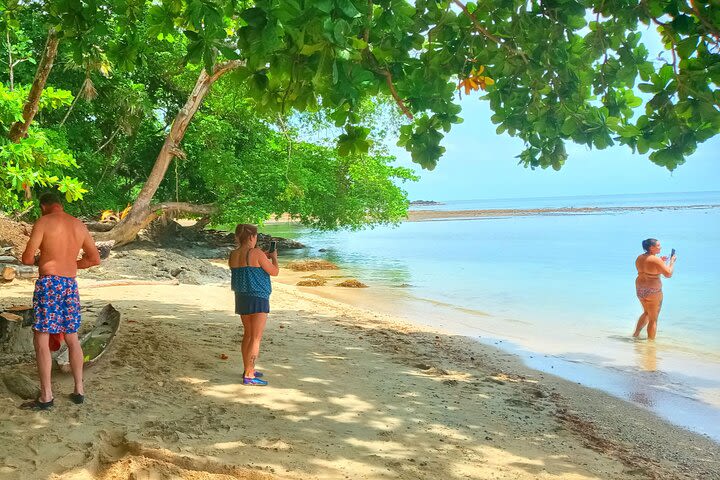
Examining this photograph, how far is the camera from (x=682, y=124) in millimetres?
4230

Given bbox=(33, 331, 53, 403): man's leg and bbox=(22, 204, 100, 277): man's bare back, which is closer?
bbox=(33, 331, 53, 403): man's leg

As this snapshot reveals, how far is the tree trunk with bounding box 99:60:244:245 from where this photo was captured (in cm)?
1628

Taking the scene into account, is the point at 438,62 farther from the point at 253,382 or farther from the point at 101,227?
the point at 101,227

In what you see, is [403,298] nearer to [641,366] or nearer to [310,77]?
[641,366]

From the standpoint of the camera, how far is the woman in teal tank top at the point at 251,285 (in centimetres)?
557

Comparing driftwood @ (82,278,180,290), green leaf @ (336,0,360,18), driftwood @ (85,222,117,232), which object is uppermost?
green leaf @ (336,0,360,18)

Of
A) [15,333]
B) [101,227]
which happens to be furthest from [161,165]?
[15,333]

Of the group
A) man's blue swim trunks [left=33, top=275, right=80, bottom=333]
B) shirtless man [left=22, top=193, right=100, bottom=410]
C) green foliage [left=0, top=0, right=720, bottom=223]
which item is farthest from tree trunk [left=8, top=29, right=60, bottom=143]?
man's blue swim trunks [left=33, top=275, right=80, bottom=333]

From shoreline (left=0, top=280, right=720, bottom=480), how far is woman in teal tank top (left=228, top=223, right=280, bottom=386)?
1.12 feet

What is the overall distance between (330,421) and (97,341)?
2.49 meters

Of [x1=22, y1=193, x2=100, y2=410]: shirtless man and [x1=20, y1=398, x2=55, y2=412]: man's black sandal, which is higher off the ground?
[x1=22, y1=193, x2=100, y2=410]: shirtless man

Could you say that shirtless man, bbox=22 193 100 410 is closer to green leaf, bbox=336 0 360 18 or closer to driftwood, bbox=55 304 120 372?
driftwood, bbox=55 304 120 372

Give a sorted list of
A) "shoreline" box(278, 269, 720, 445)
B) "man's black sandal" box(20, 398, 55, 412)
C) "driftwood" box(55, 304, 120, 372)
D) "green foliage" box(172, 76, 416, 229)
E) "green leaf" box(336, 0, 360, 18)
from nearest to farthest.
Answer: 1. "green leaf" box(336, 0, 360, 18)
2. "man's black sandal" box(20, 398, 55, 412)
3. "driftwood" box(55, 304, 120, 372)
4. "shoreline" box(278, 269, 720, 445)
5. "green foliage" box(172, 76, 416, 229)

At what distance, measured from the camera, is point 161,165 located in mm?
17312
